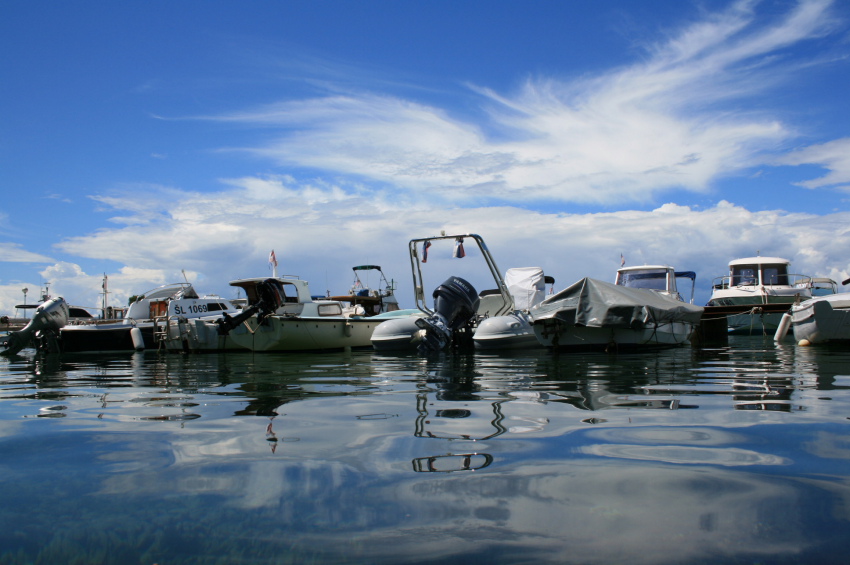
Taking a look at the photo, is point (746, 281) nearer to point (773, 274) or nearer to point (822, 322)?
point (773, 274)

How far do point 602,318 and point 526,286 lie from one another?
22.2ft

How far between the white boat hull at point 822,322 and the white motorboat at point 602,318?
302 centimetres

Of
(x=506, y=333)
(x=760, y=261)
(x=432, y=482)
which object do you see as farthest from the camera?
(x=760, y=261)

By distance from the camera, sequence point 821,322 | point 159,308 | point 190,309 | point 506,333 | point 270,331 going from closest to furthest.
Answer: point 506,333, point 821,322, point 270,331, point 190,309, point 159,308

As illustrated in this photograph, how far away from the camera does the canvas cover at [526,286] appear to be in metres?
19.7

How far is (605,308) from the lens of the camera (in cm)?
1338

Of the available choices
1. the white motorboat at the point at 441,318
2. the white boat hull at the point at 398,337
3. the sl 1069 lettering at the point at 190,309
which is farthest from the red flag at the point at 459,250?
the sl 1069 lettering at the point at 190,309

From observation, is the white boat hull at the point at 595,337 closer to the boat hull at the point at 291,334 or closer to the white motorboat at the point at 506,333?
the white motorboat at the point at 506,333

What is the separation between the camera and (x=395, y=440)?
335cm

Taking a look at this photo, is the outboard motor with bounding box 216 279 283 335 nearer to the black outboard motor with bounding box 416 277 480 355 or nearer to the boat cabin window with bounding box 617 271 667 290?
the black outboard motor with bounding box 416 277 480 355

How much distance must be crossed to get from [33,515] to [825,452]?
3.42 metres

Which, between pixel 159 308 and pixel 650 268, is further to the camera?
pixel 159 308

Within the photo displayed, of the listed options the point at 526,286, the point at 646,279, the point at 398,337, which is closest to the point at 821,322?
the point at 646,279

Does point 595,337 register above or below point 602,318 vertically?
below
